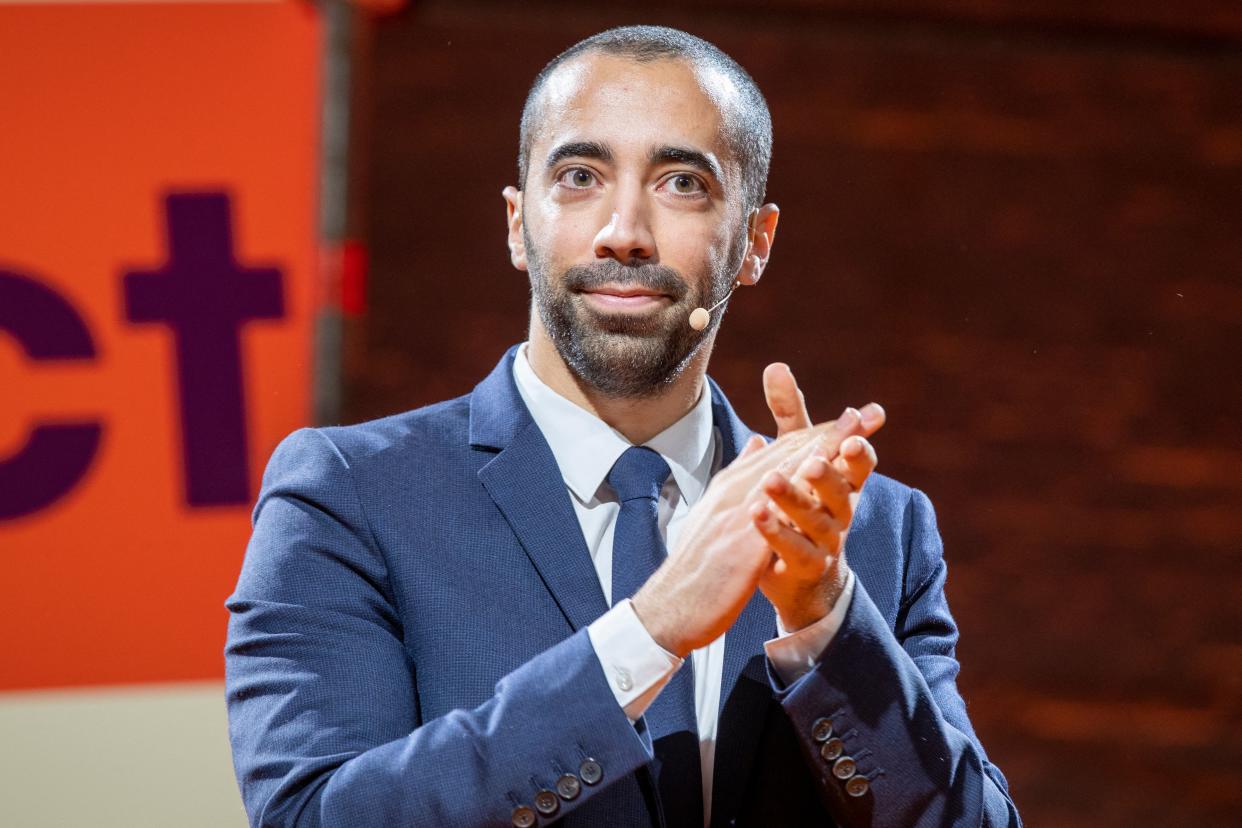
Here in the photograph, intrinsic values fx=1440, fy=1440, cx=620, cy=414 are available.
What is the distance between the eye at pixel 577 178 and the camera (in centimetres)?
150

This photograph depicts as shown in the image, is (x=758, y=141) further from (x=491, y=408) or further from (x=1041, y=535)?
(x=1041, y=535)

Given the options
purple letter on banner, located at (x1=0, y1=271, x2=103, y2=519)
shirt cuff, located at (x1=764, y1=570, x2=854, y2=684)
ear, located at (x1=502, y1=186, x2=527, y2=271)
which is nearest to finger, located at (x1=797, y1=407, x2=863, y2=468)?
shirt cuff, located at (x1=764, y1=570, x2=854, y2=684)

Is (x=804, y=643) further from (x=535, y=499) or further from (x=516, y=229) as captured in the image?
(x=516, y=229)

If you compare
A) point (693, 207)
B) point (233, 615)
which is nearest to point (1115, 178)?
point (693, 207)

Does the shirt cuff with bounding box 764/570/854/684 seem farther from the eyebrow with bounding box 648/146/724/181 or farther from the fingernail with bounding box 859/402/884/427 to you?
the eyebrow with bounding box 648/146/724/181

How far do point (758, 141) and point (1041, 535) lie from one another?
6.37ft

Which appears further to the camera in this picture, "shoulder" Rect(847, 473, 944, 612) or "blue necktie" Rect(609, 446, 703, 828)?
"shoulder" Rect(847, 473, 944, 612)

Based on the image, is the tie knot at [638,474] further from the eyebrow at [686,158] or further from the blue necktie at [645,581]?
the eyebrow at [686,158]

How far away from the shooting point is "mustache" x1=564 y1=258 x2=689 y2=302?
1.45 meters

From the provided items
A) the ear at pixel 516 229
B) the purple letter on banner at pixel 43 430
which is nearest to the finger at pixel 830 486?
the ear at pixel 516 229

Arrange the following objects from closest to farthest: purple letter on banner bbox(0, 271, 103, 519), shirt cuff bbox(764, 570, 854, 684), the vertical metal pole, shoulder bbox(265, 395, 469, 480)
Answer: shirt cuff bbox(764, 570, 854, 684) < shoulder bbox(265, 395, 469, 480) < purple letter on banner bbox(0, 271, 103, 519) < the vertical metal pole

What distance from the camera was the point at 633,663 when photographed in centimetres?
119

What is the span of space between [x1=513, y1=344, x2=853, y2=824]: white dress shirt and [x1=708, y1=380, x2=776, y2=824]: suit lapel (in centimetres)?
1

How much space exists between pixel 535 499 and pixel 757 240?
0.46 metres
